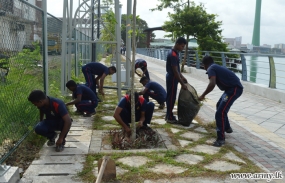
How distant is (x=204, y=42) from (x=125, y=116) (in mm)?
12085

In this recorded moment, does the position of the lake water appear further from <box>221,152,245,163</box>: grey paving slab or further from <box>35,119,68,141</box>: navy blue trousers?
<box>35,119,68,141</box>: navy blue trousers

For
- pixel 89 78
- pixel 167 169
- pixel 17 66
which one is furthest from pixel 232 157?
pixel 89 78

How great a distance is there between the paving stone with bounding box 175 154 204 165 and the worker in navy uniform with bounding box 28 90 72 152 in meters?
1.52

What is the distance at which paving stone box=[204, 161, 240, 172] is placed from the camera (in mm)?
Result: 3588

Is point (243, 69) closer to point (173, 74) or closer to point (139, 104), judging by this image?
point (173, 74)

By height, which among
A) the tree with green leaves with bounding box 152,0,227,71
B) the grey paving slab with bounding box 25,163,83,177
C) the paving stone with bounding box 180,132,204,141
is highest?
the tree with green leaves with bounding box 152,0,227,71

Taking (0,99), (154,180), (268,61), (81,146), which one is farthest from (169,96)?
(268,61)

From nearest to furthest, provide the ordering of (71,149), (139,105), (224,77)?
(71,149) → (224,77) → (139,105)

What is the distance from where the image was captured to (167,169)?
356 centimetres

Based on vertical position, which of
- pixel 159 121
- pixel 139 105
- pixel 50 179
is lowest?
pixel 50 179

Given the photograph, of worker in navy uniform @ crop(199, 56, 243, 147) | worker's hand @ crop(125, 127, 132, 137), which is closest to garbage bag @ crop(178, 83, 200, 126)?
worker in navy uniform @ crop(199, 56, 243, 147)

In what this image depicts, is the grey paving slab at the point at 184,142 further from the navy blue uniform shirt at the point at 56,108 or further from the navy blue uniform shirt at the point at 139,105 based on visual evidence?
the navy blue uniform shirt at the point at 56,108

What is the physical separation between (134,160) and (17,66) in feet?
6.64

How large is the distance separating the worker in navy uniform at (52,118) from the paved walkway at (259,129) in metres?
2.47
